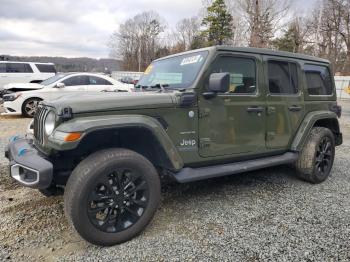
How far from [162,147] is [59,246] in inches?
51.6

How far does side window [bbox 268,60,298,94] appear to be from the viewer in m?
3.99

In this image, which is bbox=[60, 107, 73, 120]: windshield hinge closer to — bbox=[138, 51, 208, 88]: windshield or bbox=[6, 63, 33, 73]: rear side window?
bbox=[138, 51, 208, 88]: windshield

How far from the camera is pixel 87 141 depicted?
281cm

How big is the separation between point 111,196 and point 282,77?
2.83 metres

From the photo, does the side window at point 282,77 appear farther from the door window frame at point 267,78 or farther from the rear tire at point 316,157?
the rear tire at point 316,157

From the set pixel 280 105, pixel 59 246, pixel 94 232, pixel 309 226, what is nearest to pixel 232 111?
pixel 280 105

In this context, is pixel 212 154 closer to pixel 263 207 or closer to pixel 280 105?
pixel 263 207

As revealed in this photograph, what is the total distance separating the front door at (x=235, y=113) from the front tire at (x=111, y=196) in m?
0.83

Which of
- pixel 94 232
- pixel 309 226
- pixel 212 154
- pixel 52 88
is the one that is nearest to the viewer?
pixel 94 232

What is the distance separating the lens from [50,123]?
2.78 m

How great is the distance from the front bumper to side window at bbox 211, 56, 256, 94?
205 cm

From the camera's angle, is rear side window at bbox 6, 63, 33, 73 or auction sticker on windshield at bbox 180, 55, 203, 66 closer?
auction sticker on windshield at bbox 180, 55, 203, 66

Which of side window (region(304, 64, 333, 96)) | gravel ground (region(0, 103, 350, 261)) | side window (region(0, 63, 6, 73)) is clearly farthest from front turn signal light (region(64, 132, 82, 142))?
side window (region(0, 63, 6, 73))

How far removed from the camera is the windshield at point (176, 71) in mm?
3392
